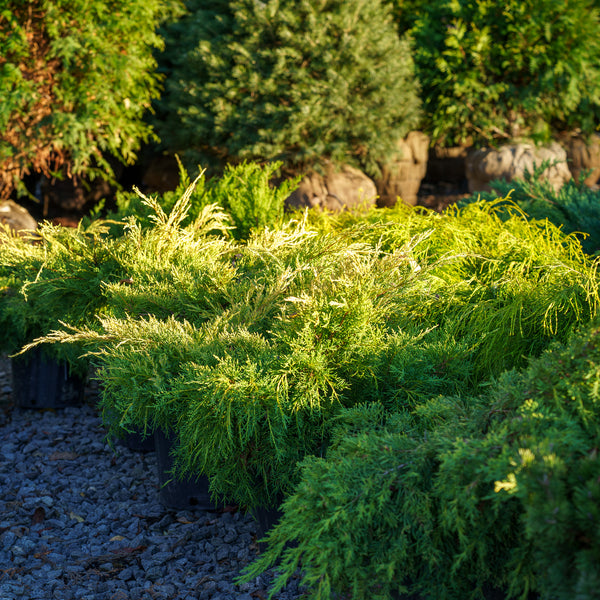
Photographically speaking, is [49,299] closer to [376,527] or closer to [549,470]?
[376,527]

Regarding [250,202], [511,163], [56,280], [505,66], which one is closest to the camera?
[56,280]

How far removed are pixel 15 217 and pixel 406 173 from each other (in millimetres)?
4270

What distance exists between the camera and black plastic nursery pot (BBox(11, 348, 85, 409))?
366 centimetres

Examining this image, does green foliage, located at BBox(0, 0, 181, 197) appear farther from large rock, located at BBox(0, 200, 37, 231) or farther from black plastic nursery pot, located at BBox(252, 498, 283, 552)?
black plastic nursery pot, located at BBox(252, 498, 283, 552)

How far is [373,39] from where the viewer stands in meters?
6.14

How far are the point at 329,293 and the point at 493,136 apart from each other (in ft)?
19.6

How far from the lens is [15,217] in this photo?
6.18m

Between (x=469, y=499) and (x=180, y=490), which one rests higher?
(x=469, y=499)

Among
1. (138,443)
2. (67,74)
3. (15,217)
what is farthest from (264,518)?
(67,74)

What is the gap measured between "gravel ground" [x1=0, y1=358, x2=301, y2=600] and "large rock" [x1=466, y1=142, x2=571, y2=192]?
5149 mm

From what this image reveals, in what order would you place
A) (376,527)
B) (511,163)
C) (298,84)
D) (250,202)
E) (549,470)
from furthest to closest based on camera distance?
(511,163) → (298,84) → (250,202) → (376,527) → (549,470)

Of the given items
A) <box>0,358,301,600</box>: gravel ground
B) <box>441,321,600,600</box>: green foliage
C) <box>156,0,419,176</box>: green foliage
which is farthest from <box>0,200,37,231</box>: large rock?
<box>441,321,600,600</box>: green foliage

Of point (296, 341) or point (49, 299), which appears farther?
point (49, 299)

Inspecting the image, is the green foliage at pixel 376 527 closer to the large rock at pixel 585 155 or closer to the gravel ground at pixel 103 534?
the gravel ground at pixel 103 534
